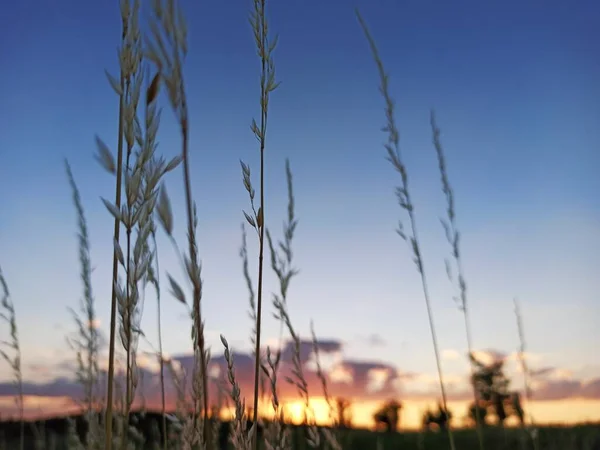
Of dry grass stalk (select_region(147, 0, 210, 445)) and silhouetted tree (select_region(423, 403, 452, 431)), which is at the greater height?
dry grass stalk (select_region(147, 0, 210, 445))

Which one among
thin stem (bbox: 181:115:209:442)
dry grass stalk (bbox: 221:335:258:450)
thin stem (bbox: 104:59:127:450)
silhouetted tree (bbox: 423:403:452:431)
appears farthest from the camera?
silhouetted tree (bbox: 423:403:452:431)

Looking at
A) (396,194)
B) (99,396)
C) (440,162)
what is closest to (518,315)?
(440,162)

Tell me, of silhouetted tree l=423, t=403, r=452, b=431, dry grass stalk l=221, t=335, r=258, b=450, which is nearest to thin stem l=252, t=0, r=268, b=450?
dry grass stalk l=221, t=335, r=258, b=450

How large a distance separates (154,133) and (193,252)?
334mm

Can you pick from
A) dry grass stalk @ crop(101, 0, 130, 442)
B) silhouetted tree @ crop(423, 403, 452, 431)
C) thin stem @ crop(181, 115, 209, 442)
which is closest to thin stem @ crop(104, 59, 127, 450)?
dry grass stalk @ crop(101, 0, 130, 442)

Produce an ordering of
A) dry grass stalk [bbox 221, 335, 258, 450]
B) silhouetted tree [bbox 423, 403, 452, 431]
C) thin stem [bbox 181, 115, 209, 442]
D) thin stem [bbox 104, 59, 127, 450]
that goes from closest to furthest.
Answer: thin stem [bbox 181, 115, 209, 442], thin stem [bbox 104, 59, 127, 450], dry grass stalk [bbox 221, 335, 258, 450], silhouetted tree [bbox 423, 403, 452, 431]

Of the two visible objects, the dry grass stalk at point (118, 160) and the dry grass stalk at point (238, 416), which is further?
the dry grass stalk at point (238, 416)

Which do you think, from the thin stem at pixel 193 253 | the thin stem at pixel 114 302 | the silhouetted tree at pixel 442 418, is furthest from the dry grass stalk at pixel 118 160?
the silhouetted tree at pixel 442 418

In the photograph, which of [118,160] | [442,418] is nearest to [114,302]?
[118,160]

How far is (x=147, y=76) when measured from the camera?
3.94 ft

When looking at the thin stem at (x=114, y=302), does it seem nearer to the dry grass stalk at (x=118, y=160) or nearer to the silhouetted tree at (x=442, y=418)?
the dry grass stalk at (x=118, y=160)

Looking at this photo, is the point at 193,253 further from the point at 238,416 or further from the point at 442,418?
the point at 442,418

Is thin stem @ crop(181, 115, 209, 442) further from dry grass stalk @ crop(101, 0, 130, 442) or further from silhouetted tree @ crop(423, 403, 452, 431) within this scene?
silhouetted tree @ crop(423, 403, 452, 431)

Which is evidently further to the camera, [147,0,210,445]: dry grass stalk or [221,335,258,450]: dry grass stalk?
[221,335,258,450]: dry grass stalk
